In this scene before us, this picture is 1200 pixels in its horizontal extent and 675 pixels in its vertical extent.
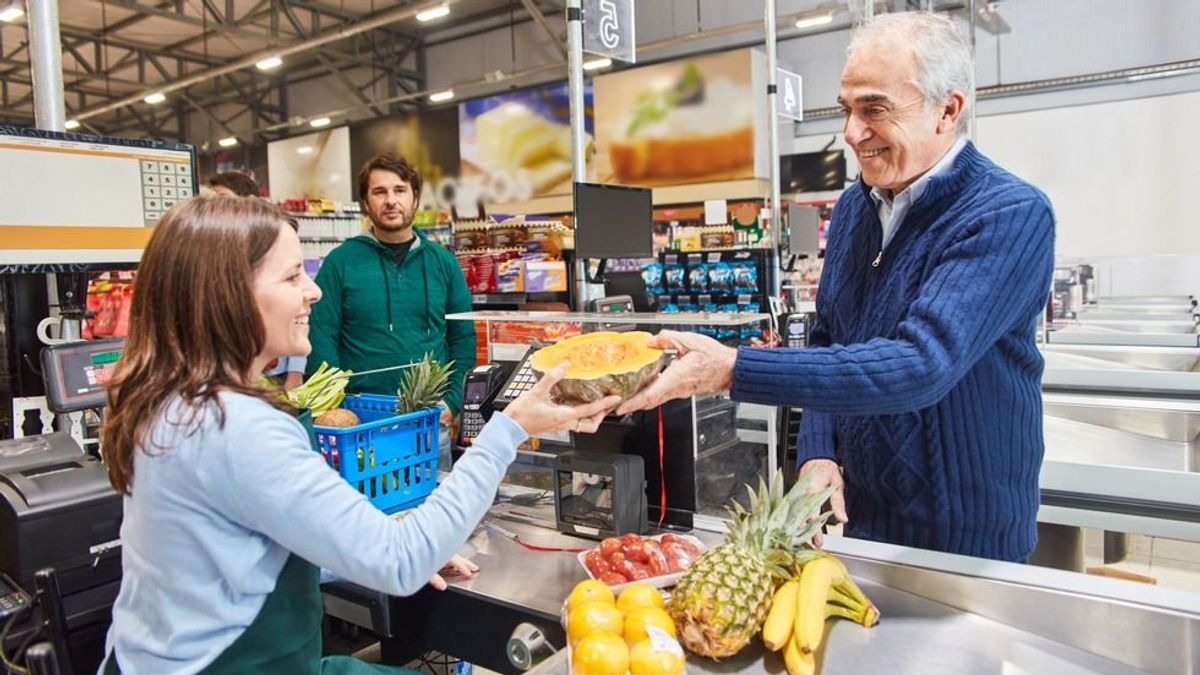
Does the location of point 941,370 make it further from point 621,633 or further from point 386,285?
point 386,285

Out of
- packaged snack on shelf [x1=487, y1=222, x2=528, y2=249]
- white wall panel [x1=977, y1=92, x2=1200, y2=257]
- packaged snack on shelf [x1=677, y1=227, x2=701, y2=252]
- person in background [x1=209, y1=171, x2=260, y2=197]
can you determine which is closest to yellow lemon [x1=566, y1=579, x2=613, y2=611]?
person in background [x1=209, y1=171, x2=260, y2=197]

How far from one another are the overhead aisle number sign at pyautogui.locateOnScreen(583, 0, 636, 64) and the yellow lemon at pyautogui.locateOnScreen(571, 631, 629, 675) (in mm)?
2886

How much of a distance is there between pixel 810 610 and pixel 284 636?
0.80m

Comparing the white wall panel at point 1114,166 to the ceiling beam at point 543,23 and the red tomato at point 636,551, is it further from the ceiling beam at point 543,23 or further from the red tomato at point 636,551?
the red tomato at point 636,551

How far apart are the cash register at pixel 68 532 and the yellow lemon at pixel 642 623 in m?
1.30

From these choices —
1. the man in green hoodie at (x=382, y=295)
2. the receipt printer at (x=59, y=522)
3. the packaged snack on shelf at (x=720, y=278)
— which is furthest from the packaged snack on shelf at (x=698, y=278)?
the receipt printer at (x=59, y=522)

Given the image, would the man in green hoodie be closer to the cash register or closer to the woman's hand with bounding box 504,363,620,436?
the cash register

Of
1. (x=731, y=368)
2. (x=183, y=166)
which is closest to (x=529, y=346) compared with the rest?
(x=731, y=368)

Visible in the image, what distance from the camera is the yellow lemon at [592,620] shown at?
1.16 meters

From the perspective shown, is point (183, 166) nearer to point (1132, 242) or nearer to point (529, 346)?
point (529, 346)

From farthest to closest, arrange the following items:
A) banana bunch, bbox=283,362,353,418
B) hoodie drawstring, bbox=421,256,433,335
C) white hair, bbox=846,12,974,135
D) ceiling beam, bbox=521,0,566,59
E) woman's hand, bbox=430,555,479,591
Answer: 1. ceiling beam, bbox=521,0,566,59
2. hoodie drawstring, bbox=421,256,433,335
3. banana bunch, bbox=283,362,353,418
4. woman's hand, bbox=430,555,479,591
5. white hair, bbox=846,12,974,135

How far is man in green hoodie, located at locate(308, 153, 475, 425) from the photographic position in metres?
3.21

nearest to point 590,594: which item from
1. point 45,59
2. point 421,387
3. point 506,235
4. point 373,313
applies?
point 421,387

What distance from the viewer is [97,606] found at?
188 centimetres
